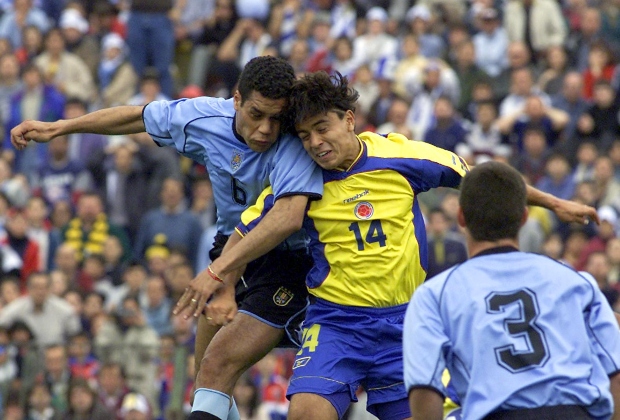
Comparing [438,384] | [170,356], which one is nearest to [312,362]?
[438,384]

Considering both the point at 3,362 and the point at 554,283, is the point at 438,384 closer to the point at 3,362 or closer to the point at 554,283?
the point at 554,283

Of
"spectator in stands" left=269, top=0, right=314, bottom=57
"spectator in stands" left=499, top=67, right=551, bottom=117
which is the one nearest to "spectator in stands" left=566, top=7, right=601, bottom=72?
"spectator in stands" left=499, top=67, right=551, bottom=117

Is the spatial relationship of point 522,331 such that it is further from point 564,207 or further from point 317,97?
point 317,97

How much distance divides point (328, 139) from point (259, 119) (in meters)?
0.40

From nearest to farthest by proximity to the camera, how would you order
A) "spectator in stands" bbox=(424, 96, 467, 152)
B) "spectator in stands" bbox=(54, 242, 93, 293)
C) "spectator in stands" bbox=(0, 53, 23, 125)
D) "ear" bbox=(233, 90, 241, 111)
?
"ear" bbox=(233, 90, 241, 111) → "spectator in stands" bbox=(54, 242, 93, 293) → "spectator in stands" bbox=(424, 96, 467, 152) → "spectator in stands" bbox=(0, 53, 23, 125)

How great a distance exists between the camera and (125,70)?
18.0 metres

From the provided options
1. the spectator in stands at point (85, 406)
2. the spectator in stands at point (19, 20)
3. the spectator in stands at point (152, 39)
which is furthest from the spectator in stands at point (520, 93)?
the spectator in stands at point (19, 20)

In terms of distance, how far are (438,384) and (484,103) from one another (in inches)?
430

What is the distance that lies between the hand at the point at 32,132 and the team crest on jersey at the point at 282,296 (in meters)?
1.54

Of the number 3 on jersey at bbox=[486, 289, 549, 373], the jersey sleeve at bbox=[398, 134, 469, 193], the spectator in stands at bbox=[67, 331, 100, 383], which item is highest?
the number 3 on jersey at bbox=[486, 289, 549, 373]

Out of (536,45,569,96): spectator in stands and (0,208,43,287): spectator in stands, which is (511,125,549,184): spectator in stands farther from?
(0,208,43,287): spectator in stands

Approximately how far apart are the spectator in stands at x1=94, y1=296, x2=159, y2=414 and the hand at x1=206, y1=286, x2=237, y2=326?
5871 millimetres

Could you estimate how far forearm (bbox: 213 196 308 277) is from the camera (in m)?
6.68

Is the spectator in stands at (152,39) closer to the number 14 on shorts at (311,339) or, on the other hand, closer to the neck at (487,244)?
the number 14 on shorts at (311,339)
